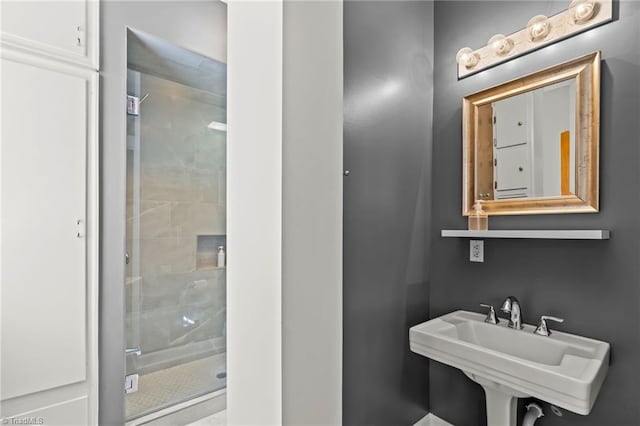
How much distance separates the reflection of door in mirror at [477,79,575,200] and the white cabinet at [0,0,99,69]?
1956 millimetres

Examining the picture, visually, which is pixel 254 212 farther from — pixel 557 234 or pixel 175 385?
pixel 175 385

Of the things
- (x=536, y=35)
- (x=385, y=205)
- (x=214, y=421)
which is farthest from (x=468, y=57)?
(x=214, y=421)

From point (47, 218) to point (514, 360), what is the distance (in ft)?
6.57

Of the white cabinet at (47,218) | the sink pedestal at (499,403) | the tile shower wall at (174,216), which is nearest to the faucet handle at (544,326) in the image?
the sink pedestal at (499,403)

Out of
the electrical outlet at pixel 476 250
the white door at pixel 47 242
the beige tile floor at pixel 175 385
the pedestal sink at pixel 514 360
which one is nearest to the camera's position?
the pedestal sink at pixel 514 360

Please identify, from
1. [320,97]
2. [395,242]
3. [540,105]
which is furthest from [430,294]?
[320,97]

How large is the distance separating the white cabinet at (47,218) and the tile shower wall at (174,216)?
0.32 m

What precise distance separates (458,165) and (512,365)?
96cm

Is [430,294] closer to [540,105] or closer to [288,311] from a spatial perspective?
[540,105]

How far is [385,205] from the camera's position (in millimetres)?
1521

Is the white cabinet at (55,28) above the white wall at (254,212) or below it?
above

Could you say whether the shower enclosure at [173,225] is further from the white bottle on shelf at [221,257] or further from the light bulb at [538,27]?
the light bulb at [538,27]

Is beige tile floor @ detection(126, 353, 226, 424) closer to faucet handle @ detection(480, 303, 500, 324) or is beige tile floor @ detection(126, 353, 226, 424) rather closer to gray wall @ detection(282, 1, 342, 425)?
gray wall @ detection(282, 1, 342, 425)

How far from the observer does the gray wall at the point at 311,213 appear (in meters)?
0.75
